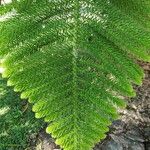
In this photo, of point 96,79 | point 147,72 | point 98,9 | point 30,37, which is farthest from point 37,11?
point 147,72

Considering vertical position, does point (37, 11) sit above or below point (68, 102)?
above

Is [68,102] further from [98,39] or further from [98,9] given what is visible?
[98,9]

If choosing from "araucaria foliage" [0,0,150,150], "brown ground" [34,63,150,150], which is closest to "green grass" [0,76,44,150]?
"brown ground" [34,63,150,150]

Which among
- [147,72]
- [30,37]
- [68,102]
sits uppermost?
[30,37]

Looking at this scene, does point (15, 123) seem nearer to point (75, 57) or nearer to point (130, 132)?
point (130, 132)

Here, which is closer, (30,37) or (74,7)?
(30,37)

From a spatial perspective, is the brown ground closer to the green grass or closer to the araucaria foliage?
the green grass

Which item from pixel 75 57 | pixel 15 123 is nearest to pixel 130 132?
pixel 15 123
